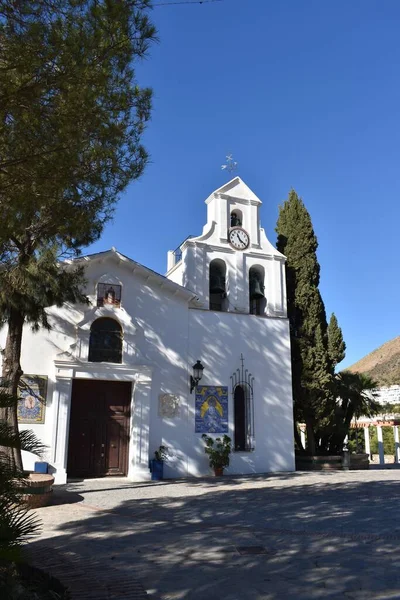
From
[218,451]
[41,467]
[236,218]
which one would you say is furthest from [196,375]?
[236,218]

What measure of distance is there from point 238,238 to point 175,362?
568 cm

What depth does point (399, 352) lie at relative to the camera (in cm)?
10488

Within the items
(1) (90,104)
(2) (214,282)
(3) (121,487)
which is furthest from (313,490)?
(1) (90,104)

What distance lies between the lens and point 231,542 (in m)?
7.32

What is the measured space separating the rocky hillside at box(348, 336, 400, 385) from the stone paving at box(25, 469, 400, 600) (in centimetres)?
7500

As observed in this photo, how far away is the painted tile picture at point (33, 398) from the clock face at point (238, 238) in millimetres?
8633

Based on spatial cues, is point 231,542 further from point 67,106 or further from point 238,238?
point 238,238

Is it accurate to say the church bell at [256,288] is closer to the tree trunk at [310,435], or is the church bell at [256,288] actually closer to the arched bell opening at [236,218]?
the arched bell opening at [236,218]

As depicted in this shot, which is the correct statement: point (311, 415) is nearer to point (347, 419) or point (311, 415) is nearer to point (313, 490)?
point (347, 419)

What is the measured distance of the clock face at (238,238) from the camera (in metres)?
20.2

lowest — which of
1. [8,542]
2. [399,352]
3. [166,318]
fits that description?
[8,542]

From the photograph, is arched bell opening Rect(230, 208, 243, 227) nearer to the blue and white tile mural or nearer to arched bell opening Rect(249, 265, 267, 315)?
arched bell opening Rect(249, 265, 267, 315)

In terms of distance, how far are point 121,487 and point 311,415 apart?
898 centimetres

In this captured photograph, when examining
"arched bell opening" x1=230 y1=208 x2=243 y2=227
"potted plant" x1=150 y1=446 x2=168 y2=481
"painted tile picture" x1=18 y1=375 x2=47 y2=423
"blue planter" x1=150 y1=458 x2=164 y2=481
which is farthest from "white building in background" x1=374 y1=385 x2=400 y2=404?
"painted tile picture" x1=18 y1=375 x2=47 y2=423
